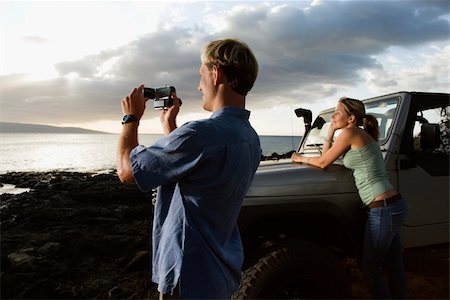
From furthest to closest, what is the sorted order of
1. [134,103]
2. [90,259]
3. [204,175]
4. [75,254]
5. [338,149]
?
[75,254] → [90,259] → [338,149] → [134,103] → [204,175]

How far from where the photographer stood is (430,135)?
3588 mm

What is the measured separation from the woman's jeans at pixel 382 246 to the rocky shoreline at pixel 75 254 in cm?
354

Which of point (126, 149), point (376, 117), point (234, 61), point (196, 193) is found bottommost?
point (196, 193)

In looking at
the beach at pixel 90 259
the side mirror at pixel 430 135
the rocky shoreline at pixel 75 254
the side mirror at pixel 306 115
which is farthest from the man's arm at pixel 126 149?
the rocky shoreline at pixel 75 254

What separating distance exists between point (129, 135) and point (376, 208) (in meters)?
2.48

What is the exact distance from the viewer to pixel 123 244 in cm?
948

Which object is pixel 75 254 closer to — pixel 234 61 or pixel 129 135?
pixel 129 135

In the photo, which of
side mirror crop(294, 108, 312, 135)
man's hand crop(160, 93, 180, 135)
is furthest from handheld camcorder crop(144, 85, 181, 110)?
side mirror crop(294, 108, 312, 135)

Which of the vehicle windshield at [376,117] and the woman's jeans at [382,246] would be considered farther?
the vehicle windshield at [376,117]

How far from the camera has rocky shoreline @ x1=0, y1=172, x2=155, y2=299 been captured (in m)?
6.34

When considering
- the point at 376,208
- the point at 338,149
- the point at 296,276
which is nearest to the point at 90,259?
the point at 296,276

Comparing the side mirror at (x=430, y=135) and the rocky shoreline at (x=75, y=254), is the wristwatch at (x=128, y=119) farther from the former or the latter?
the rocky shoreline at (x=75, y=254)

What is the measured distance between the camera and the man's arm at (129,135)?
60.7 inches

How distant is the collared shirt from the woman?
2080 mm
